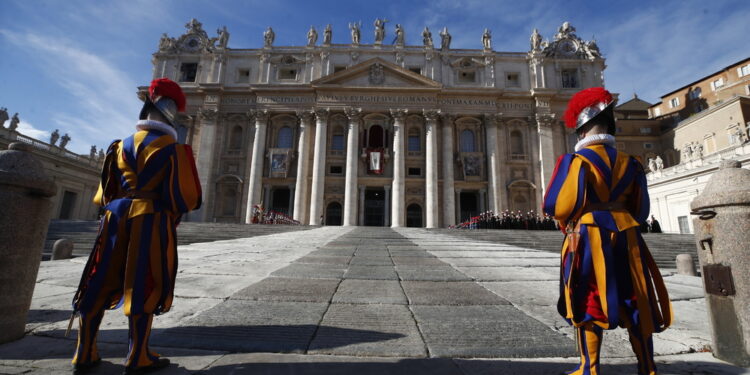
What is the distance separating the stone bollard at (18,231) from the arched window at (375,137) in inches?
1009

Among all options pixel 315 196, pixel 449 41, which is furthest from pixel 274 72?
pixel 449 41

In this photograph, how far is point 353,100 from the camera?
27688 millimetres

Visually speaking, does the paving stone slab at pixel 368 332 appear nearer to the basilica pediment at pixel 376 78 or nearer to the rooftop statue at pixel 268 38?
the basilica pediment at pixel 376 78

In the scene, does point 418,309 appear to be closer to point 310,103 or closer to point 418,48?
point 310,103

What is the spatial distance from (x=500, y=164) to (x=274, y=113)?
19.9m

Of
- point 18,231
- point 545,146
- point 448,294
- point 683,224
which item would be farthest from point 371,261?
point 545,146

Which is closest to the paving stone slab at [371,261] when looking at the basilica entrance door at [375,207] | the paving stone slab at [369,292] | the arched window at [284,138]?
the paving stone slab at [369,292]

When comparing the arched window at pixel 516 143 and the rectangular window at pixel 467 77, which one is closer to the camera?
the arched window at pixel 516 143

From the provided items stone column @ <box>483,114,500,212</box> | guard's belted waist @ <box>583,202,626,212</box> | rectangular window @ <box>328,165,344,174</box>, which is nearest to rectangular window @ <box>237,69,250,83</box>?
rectangular window @ <box>328,165,344,174</box>

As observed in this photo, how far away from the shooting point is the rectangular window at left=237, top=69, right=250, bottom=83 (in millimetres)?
30250

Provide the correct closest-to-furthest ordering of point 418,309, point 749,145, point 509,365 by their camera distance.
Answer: point 509,365 → point 418,309 → point 749,145

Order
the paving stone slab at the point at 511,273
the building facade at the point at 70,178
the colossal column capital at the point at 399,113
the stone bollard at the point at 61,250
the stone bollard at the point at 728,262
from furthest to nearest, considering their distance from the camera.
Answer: the colossal column capital at the point at 399,113
the building facade at the point at 70,178
the stone bollard at the point at 61,250
the paving stone slab at the point at 511,273
the stone bollard at the point at 728,262

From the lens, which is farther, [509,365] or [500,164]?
[500,164]

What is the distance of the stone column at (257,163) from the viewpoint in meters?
26.1
